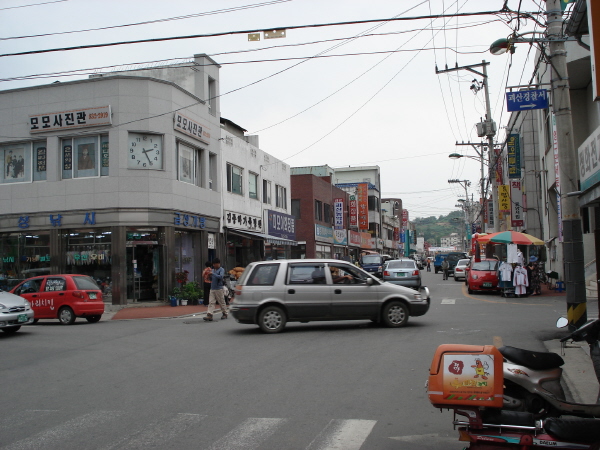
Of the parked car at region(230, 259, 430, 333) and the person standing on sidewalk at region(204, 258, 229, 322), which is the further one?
the person standing on sidewalk at region(204, 258, 229, 322)

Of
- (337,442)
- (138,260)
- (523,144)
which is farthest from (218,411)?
(523,144)

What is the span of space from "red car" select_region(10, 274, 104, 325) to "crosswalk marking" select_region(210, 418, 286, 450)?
13039 mm

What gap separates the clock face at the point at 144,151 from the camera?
79.2 ft

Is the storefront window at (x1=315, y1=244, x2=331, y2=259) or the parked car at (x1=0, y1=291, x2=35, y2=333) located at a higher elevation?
the storefront window at (x1=315, y1=244, x2=331, y2=259)

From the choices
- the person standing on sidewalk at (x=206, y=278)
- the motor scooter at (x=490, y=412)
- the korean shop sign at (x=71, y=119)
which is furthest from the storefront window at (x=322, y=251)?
the motor scooter at (x=490, y=412)

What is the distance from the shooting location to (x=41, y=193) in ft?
81.0

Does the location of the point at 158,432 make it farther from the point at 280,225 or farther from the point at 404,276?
the point at 280,225

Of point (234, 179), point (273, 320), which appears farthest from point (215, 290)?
point (234, 179)

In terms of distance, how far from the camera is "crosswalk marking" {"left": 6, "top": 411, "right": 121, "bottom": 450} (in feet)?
19.4

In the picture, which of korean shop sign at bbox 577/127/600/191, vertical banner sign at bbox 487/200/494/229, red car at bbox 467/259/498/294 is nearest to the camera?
korean shop sign at bbox 577/127/600/191

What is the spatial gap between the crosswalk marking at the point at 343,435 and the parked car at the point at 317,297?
7.65 m

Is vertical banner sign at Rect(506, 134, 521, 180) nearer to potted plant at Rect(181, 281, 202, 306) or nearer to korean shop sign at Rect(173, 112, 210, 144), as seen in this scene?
korean shop sign at Rect(173, 112, 210, 144)

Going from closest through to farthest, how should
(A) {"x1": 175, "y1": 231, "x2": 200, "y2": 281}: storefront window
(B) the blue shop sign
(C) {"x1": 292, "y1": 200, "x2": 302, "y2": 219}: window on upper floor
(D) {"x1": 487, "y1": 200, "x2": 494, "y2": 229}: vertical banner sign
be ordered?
1. (A) {"x1": 175, "y1": 231, "x2": 200, "y2": 281}: storefront window
2. (B) the blue shop sign
3. (C) {"x1": 292, "y1": 200, "x2": 302, "y2": 219}: window on upper floor
4. (D) {"x1": 487, "y1": 200, "x2": 494, "y2": 229}: vertical banner sign

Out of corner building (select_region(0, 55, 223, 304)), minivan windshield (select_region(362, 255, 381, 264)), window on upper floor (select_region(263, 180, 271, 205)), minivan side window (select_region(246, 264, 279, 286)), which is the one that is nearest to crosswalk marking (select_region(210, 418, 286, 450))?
minivan side window (select_region(246, 264, 279, 286))
